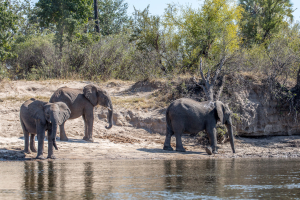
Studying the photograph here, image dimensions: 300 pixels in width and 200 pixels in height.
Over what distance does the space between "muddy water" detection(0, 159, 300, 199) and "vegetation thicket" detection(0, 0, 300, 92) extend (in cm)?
832

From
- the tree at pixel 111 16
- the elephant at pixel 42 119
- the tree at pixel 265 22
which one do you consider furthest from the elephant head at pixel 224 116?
the tree at pixel 111 16

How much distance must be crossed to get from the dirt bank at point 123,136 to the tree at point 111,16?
66.0ft

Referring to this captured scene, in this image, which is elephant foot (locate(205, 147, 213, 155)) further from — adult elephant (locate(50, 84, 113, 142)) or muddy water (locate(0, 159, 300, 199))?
adult elephant (locate(50, 84, 113, 142))

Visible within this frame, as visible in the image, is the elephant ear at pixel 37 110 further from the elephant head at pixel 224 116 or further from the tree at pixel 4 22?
the tree at pixel 4 22

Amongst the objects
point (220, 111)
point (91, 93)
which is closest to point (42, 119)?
point (91, 93)

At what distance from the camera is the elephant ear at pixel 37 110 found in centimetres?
1110

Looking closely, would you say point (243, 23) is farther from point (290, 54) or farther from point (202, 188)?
point (202, 188)

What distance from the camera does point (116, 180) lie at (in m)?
7.94

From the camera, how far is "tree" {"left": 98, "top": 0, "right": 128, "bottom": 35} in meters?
38.7

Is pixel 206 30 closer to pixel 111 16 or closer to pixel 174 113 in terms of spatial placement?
pixel 174 113

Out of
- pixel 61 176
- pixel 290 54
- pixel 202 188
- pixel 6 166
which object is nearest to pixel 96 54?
pixel 290 54

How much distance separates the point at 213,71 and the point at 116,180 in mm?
11333

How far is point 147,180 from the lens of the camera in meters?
7.96

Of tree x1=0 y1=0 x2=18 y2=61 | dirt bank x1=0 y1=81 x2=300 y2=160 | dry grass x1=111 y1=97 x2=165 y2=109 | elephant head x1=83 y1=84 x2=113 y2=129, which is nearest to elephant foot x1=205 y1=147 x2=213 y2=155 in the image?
dirt bank x1=0 y1=81 x2=300 y2=160
